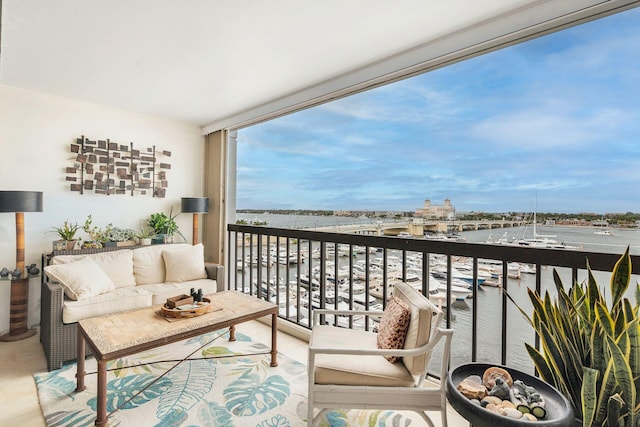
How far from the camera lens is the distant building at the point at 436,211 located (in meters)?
2.42

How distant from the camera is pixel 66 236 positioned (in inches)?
137

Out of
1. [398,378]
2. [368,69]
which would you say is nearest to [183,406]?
[398,378]

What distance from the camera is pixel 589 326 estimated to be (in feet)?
4.59

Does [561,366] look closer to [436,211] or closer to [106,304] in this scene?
[436,211]

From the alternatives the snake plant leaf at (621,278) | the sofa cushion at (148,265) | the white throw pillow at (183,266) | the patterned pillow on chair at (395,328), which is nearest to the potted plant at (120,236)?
the sofa cushion at (148,265)

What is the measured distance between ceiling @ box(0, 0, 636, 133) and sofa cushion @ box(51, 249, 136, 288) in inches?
68.7

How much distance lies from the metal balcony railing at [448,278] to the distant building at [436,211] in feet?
0.89

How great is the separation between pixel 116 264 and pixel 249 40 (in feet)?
8.40

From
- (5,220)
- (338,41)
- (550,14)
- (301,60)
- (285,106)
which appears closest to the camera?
(550,14)

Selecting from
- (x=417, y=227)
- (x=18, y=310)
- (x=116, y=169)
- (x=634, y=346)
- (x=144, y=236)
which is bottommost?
(x=18, y=310)

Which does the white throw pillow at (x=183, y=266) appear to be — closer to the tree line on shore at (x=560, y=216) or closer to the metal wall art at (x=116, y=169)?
the metal wall art at (x=116, y=169)

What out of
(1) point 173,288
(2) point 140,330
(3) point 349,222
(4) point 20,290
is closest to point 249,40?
(3) point 349,222

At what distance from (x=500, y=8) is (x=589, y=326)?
6.26 feet

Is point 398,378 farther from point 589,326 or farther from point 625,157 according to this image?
point 625,157
